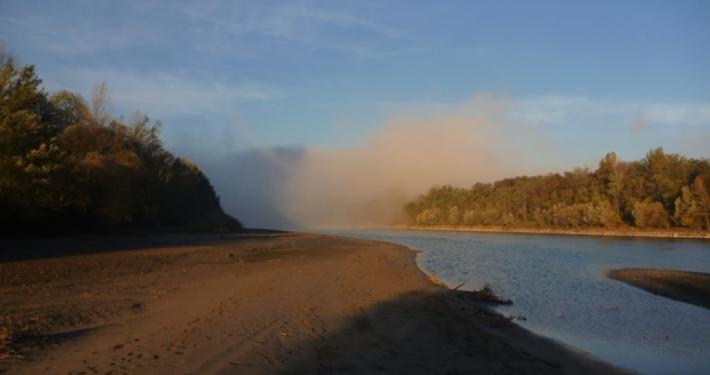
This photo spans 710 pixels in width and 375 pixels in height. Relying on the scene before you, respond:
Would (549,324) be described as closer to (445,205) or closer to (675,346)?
(675,346)

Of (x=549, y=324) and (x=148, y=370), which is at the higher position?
(x=148, y=370)

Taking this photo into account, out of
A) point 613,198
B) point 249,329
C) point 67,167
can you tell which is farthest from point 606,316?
point 613,198

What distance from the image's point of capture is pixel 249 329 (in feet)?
34.2

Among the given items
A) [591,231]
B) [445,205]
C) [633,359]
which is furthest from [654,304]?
[445,205]

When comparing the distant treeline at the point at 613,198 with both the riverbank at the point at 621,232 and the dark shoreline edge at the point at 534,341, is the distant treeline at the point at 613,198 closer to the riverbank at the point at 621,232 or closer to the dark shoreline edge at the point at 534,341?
the riverbank at the point at 621,232

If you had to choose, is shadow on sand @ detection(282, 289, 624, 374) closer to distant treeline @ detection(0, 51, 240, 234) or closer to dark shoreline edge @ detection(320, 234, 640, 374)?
dark shoreline edge @ detection(320, 234, 640, 374)

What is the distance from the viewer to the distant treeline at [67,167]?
3162 cm

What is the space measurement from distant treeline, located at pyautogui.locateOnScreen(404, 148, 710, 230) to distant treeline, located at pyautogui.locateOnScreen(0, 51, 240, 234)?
82.5 metres

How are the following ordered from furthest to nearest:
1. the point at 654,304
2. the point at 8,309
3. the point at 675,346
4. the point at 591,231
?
1. the point at 591,231
2. the point at 654,304
3. the point at 675,346
4. the point at 8,309

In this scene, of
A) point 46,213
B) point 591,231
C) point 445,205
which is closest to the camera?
point 46,213

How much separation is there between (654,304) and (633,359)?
9389mm

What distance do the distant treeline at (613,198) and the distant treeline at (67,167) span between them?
82463mm

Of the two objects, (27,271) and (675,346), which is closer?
(675,346)

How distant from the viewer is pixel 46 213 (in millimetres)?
37188
